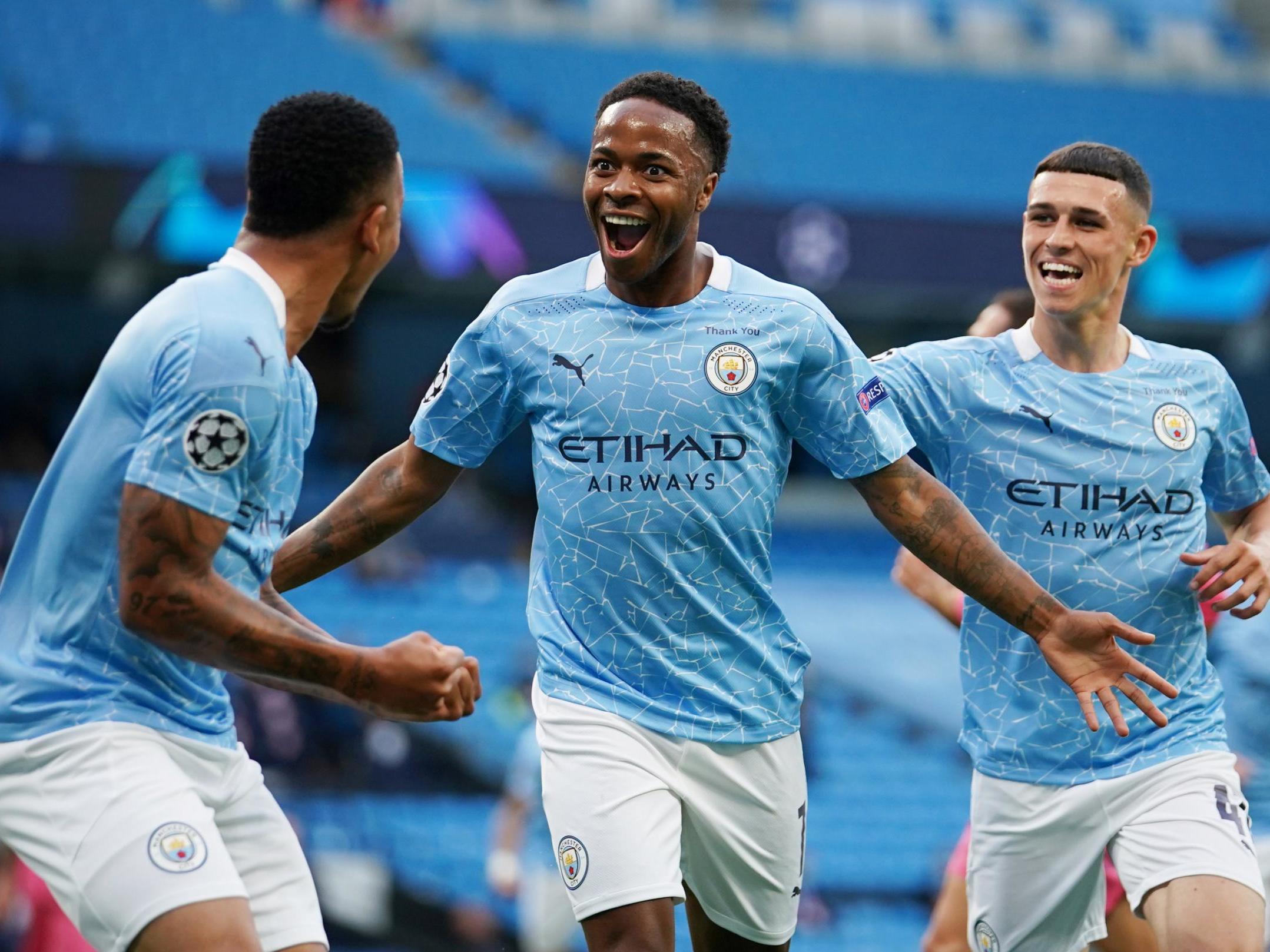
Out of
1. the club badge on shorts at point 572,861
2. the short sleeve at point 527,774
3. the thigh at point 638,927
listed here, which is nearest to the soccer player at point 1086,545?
the thigh at point 638,927

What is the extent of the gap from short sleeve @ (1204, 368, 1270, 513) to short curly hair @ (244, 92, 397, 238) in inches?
114

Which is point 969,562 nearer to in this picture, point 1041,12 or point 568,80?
point 568,80

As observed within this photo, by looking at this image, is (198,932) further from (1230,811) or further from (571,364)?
(1230,811)

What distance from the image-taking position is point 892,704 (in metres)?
18.3

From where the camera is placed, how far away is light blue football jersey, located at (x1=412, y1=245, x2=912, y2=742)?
4.63m

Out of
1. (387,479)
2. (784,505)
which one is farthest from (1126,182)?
(784,505)

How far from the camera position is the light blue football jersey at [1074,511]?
5.06 meters

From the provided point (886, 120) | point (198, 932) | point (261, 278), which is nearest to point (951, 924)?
point (198, 932)

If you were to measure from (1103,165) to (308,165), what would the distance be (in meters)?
2.73

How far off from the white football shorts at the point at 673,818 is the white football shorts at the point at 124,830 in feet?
2.74

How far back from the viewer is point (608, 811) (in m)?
4.48

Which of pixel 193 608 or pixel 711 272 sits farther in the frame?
pixel 711 272

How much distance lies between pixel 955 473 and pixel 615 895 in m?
1.77

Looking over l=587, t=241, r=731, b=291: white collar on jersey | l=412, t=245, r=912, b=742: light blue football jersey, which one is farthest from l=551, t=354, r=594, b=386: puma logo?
l=587, t=241, r=731, b=291: white collar on jersey
